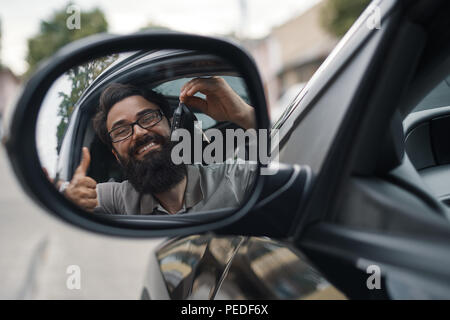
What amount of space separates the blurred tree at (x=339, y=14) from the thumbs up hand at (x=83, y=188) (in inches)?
1062

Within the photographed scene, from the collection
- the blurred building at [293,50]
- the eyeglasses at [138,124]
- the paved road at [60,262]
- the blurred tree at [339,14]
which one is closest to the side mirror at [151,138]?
the eyeglasses at [138,124]

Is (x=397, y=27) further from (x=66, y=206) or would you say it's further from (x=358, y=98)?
(x=66, y=206)

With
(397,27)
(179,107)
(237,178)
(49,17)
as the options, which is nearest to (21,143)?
(179,107)

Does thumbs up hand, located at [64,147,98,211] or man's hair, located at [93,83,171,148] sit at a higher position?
man's hair, located at [93,83,171,148]

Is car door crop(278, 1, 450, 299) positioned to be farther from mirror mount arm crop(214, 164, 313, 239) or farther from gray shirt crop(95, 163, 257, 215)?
gray shirt crop(95, 163, 257, 215)

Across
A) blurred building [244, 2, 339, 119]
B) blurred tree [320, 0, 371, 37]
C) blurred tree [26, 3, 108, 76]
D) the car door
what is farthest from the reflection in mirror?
blurred tree [26, 3, 108, 76]

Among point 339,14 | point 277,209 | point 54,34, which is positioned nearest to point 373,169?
point 277,209

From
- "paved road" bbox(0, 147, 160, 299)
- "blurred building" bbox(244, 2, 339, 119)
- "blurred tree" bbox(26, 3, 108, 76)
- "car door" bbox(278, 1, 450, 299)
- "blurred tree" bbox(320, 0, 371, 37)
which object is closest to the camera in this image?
"car door" bbox(278, 1, 450, 299)

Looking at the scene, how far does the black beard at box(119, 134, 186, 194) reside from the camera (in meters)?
1.26

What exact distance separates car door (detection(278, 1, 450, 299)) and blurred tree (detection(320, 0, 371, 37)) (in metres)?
26.9

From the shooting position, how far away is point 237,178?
4.27ft

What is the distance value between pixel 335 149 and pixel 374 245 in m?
0.25

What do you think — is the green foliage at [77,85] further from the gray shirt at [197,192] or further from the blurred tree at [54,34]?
the blurred tree at [54,34]

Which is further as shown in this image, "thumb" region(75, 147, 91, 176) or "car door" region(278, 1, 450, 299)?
"thumb" region(75, 147, 91, 176)
